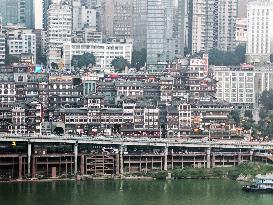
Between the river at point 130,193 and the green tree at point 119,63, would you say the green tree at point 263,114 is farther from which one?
the river at point 130,193

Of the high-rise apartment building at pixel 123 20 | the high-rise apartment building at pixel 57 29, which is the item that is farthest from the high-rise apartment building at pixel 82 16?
the high-rise apartment building at pixel 57 29

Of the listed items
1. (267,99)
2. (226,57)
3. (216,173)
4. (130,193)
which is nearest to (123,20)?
(226,57)

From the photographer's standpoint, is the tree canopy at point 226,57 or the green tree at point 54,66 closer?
the green tree at point 54,66

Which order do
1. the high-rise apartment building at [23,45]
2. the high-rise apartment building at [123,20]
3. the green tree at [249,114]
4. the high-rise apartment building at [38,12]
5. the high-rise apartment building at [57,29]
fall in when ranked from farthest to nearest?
1. the high-rise apartment building at [38,12]
2. the high-rise apartment building at [123,20]
3. the high-rise apartment building at [23,45]
4. the high-rise apartment building at [57,29]
5. the green tree at [249,114]

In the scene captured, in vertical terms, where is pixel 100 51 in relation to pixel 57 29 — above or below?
below

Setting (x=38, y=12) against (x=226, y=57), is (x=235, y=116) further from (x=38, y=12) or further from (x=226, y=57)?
(x=38, y=12)

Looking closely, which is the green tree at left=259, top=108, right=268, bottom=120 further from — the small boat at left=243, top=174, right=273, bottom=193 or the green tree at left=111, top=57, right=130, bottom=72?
the small boat at left=243, top=174, right=273, bottom=193

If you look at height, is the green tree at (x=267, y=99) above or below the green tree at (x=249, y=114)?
above

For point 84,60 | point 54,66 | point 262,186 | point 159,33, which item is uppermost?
point 159,33

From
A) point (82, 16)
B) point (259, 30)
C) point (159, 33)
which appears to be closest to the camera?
point (159, 33)
